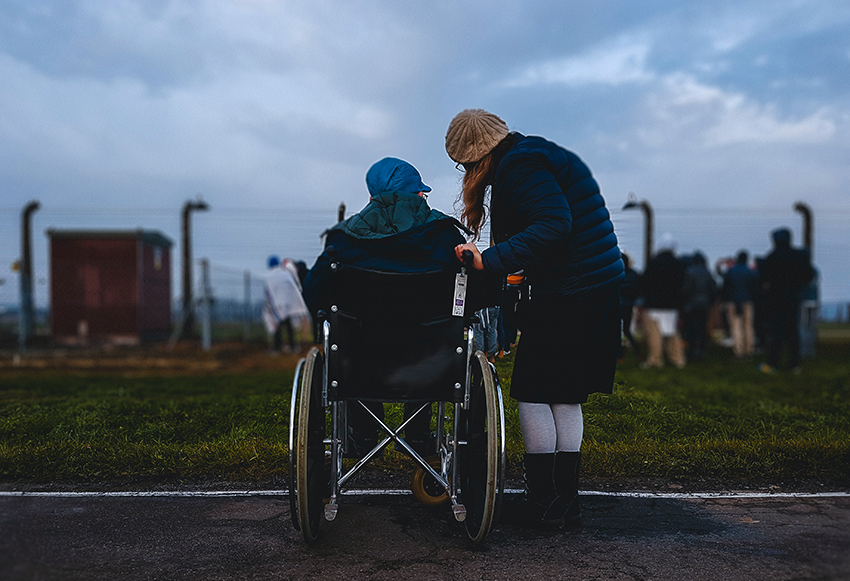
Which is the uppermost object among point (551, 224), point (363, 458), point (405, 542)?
point (551, 224)

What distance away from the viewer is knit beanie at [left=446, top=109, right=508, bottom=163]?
3131 millimetres

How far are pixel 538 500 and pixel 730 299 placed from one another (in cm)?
1028

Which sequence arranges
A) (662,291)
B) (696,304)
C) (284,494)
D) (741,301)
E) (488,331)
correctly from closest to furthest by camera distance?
1. (488,331)
2. (284,494)
3. (662,291)
4. (696,304)
5. (741,301)

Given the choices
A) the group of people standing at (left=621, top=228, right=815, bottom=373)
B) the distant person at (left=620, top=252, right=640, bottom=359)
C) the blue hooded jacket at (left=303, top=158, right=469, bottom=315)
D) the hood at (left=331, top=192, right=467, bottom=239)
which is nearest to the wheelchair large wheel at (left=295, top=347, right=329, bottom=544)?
the blue hooded jacket at (left=303, top=158, right=469, bottom=315)

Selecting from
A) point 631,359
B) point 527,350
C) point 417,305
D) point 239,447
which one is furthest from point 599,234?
point 631,359

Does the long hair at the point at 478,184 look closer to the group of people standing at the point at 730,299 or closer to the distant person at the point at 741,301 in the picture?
the group of people standing at the point at 730,299

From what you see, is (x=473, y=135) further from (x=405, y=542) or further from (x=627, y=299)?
(x=627, y=299)

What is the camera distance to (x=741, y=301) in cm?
1220

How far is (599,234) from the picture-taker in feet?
10.3

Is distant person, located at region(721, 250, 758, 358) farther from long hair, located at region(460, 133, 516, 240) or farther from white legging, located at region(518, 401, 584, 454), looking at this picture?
long hair, located at region(460, 133, 516, 240)

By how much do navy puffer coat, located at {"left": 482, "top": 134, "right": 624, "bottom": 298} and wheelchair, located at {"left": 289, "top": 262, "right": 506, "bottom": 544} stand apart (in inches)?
11.9

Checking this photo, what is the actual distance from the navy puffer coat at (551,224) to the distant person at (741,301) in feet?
32.4

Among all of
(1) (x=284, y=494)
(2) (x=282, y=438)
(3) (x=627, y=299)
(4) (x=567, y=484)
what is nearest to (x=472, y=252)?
(4) (x=567, y=484)

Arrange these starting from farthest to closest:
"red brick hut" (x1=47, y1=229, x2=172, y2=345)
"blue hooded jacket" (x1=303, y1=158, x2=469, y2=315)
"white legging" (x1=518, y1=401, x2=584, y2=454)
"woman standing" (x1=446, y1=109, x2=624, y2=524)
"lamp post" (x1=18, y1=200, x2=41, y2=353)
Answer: "red brick hut" (x1=47, y1=229, x2=172, y2=345), "lamp post" (x1=18, y1=200, x2=41, y2=353), "white legging" (x1=518, y1=401, x2=584, y2=454), "woman standing" (x1=446, y1=109, x2=624, y2=524), "blue hooded jacket" (x1=303, y1=158, x2=469, y2=315)
